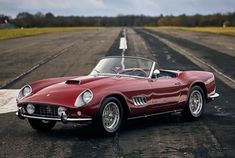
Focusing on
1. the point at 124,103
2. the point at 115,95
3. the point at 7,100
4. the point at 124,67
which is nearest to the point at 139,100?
the point at 124,103

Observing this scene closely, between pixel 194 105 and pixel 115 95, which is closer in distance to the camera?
pixel 115 95

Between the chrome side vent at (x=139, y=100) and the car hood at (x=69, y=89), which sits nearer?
the car hood at (x=69, y=89)

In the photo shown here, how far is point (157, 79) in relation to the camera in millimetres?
9258

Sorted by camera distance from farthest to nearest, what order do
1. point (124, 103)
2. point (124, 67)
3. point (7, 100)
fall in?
point (7, 100) < point (124, 67) < point (124, 103)

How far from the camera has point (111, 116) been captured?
8.27m

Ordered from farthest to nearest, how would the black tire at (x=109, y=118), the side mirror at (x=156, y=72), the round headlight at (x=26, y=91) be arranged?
the side mirror at (x=156, y=72), the round headlight at (x=26, y=91), the black tire at (x=109, y=118)

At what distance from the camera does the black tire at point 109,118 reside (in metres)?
7.94

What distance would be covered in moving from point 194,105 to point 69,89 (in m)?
2.76

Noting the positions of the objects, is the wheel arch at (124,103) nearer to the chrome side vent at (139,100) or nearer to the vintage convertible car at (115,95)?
the vintage convertible car at (115,95)

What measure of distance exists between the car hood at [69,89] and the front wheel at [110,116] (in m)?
0.23

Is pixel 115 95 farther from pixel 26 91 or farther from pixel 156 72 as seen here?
pixel 26 91

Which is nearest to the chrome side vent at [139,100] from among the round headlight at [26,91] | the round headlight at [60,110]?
the round headlight at [60,110]

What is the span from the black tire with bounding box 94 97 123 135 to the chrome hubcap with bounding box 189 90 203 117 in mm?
1897

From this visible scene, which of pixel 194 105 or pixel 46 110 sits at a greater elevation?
pixel 46 110
